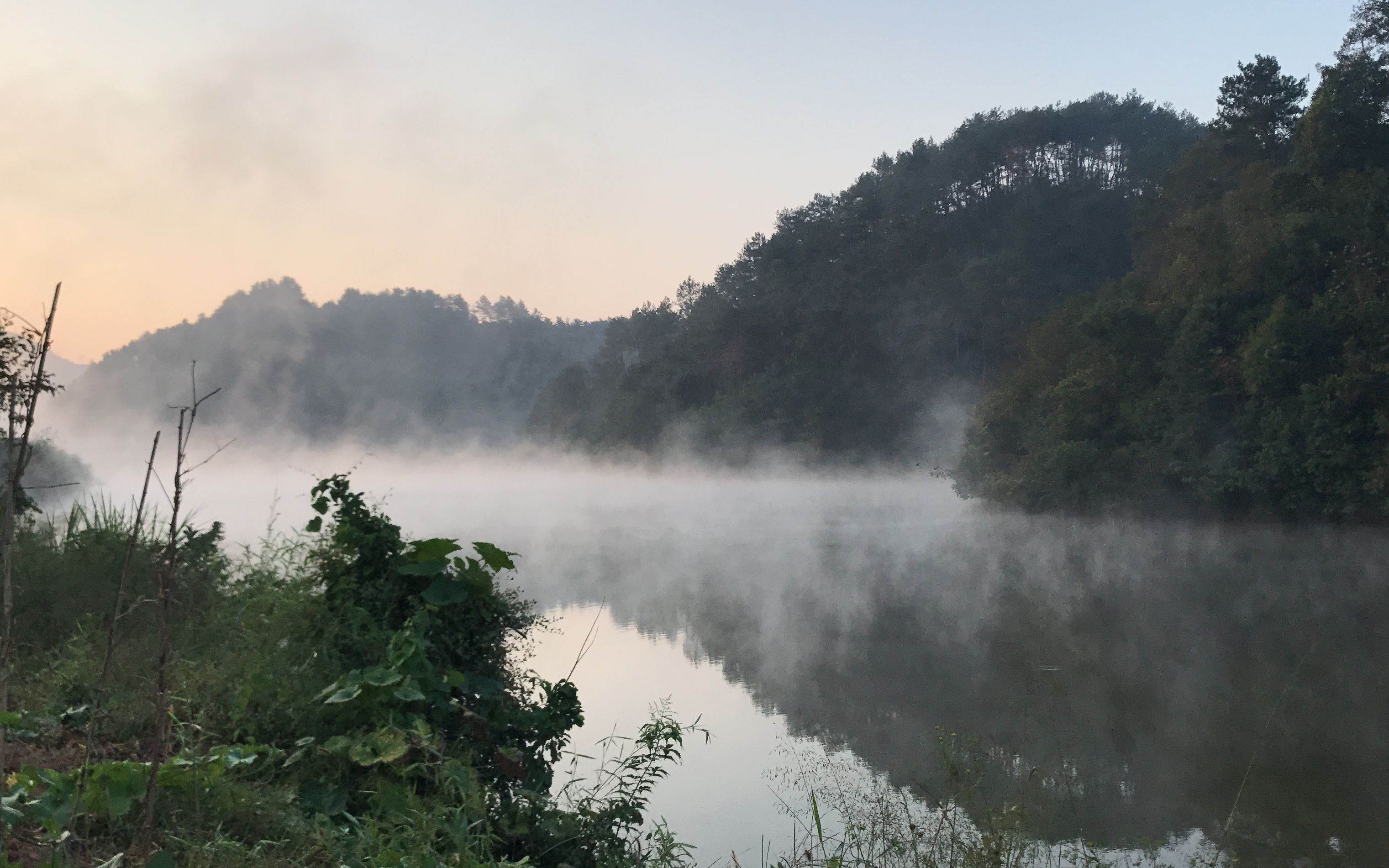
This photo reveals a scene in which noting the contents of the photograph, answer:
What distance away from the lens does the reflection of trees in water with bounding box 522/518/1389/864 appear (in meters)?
7.16

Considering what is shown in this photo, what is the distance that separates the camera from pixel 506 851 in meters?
4.04

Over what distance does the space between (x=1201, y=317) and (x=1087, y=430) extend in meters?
3.38

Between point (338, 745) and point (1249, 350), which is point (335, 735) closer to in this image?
point (338, 745)

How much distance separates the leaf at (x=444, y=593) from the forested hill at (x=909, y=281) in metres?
32.2

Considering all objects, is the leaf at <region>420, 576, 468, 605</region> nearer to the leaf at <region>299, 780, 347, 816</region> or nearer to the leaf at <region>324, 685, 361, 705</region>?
the leaf at <region>324, 685, 361, 705</region>

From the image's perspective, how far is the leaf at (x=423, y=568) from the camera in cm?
492

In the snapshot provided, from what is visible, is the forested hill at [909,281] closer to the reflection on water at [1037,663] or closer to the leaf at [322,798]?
the reflection on water at [1037,663]

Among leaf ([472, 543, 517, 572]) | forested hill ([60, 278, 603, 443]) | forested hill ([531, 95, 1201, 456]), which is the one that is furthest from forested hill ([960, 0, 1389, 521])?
forested hill ([60, 278, 603, 443])

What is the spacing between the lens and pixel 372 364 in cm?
8362

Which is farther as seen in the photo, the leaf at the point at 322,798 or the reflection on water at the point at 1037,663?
the reflection on water at the point at 1037,663

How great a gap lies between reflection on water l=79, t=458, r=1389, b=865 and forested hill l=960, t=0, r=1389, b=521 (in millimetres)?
1173

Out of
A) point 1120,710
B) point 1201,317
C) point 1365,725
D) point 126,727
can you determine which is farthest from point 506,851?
point 1201,317

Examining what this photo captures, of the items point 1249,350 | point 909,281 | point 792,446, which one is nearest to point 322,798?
point 1249,350

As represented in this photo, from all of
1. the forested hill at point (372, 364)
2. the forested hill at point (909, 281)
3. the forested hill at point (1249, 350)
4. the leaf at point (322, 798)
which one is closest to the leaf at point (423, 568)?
the leaf at point (322, 798)
